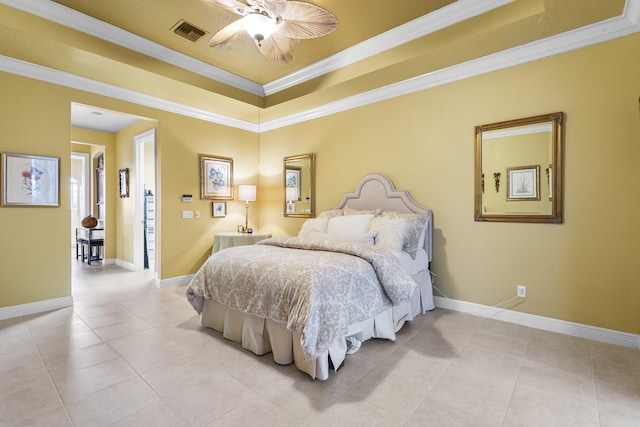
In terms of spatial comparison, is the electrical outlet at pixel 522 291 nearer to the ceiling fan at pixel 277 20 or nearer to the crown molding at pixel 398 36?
the crown molding at pixel 398 36

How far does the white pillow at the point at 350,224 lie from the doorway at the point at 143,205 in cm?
332

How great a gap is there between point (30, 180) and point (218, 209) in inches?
90.1

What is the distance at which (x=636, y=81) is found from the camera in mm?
2494

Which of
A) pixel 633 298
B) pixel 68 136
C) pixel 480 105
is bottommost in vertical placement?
pixel 633 298

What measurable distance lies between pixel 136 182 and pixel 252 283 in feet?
13.7

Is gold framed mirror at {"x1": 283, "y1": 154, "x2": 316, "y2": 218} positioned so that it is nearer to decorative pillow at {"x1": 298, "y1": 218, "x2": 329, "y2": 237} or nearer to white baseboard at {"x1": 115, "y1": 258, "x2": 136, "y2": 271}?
decorative pillow at {"x1": 298, "y1": 218, "x2": 329, "y2": 237}

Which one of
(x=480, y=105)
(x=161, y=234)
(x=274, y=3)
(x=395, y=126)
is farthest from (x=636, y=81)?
(x=161, y=234)

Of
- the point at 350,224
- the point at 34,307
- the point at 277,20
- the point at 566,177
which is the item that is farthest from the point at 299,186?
the point at 34,307

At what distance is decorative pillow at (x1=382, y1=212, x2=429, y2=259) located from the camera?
3.13 m

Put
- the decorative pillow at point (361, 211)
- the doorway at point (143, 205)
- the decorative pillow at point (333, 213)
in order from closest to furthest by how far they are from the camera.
Result: 1. the decorative pillow at point (361, 211)
2. the decorative pillow at point (333, 213)
3. the doorway at point (143, 205)

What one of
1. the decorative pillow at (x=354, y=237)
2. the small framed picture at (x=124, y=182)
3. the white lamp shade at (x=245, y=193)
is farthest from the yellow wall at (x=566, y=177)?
the small framed picture at (x=124, y=182)

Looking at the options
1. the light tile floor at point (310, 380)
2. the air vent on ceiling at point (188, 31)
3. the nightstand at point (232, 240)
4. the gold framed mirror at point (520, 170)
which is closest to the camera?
the light tile floor at point (310, 380)

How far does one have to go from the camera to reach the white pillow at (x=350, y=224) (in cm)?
346

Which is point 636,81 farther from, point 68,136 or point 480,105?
point 68,136
